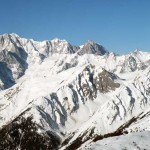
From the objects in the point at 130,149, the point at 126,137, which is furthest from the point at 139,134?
the point at 130,149

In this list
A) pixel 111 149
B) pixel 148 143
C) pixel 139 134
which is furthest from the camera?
pixel 139 134

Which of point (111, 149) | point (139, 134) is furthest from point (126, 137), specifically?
point (111, 149)

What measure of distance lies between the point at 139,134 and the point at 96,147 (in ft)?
39.3

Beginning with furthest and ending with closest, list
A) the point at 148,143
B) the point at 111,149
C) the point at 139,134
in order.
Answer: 1. the point at 139,134
2. the point at 148,143
3. the point at 111,149

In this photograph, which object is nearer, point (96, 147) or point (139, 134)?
point (96, 147)

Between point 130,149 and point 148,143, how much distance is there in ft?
16.2

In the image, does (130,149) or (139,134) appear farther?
(139,134)

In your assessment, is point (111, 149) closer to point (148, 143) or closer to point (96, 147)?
point (96, 147)

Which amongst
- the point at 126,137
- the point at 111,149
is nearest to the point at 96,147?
the point at 111,149

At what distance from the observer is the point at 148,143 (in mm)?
59156

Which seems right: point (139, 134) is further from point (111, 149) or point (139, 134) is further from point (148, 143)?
point (111, 149)

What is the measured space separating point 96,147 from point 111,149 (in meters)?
2.35

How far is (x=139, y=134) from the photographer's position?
6488 centimetres

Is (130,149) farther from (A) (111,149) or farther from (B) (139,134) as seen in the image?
(B) (139,134)
